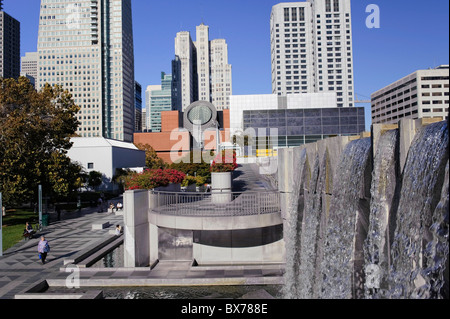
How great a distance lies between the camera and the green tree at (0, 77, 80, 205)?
22.7 metres

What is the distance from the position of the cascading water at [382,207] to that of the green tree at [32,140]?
23.0 metres

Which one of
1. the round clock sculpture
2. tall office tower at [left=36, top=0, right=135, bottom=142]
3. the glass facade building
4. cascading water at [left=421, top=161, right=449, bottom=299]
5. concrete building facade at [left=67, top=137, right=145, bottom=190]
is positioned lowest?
cascading water at [left=421, top=161, right=449, bottom=299]

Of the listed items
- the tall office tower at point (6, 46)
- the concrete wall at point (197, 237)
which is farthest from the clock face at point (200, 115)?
the tall office tower at point (6, 46)

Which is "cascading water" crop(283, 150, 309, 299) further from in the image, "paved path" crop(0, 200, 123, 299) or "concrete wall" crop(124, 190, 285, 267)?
"paved path" crop(0, 200, 123, 299)

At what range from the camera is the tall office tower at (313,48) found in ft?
449

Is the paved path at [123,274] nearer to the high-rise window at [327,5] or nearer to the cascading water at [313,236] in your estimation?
the cascading water at [313,236]

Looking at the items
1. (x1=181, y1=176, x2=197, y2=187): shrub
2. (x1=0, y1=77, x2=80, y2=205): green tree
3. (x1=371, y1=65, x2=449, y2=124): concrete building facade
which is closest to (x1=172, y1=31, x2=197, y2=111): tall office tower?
(x1=371, y1=65, x2=449, y2=124): concrete building facade

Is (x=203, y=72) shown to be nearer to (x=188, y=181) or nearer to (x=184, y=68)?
(x=184, y=68)

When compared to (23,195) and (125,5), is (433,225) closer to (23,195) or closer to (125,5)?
(23,195)

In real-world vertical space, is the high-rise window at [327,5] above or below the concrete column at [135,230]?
above

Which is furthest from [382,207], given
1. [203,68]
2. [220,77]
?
[203,68]

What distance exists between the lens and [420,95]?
108625 mm

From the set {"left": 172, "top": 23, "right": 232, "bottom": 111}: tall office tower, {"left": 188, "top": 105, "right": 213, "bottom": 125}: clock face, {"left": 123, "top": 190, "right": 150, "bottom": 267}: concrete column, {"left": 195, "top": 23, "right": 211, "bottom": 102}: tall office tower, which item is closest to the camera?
{"left": 123, "top": 190, "right": 150, "bottom": 267}: concrete column

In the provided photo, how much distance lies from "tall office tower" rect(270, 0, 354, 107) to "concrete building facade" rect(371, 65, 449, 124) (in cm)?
1880
